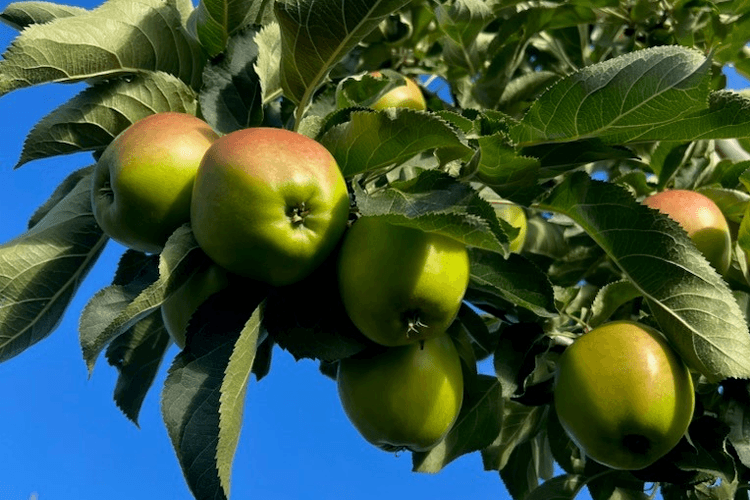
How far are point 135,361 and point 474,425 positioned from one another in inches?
22.4

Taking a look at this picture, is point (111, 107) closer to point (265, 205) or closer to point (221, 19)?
point (221, 19)

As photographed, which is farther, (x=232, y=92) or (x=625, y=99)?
(x=232, y=92)

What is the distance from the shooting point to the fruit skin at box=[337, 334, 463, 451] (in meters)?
1.16

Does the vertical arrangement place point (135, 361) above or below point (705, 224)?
below

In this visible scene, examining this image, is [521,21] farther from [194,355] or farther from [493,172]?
[194,355]

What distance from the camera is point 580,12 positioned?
1983 millimetres

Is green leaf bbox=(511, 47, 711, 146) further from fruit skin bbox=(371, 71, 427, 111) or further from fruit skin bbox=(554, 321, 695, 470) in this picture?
fruit skin bbox=(371, 71, 427, 111)

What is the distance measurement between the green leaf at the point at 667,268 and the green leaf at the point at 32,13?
0.83m

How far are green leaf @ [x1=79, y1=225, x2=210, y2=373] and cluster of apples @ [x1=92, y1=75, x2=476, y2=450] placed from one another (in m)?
0.02

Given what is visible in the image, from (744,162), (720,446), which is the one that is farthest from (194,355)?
(744,162)

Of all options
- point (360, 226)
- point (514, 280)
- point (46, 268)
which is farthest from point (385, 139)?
point (46, 268)

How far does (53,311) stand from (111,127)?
281mm

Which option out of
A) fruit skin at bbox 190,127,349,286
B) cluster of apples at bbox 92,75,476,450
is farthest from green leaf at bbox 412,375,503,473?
fruit skin at bbox 190,127,349,286

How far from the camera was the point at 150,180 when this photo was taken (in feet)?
3.38
